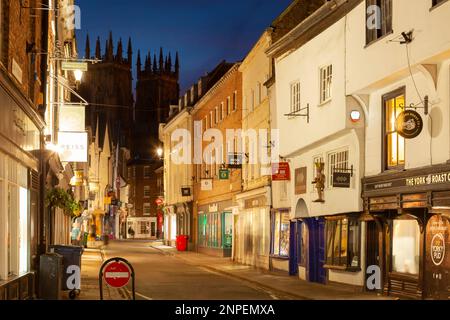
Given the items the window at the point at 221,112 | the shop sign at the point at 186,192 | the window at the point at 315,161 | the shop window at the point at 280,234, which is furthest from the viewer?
the shop sign at the point at 186,192

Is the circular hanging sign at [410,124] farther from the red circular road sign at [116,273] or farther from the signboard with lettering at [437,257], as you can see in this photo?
the red circular road sign at [116,273]

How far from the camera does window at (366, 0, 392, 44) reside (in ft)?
65.7

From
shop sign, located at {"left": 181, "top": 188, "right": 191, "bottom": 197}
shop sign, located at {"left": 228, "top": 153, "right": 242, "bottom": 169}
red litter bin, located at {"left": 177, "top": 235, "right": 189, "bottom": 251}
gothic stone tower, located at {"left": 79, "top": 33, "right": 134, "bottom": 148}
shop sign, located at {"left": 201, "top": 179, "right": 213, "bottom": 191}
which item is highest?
gothic stone tower, located at {"left": 79, "top": 33, "right": 134, "bottom": 148}

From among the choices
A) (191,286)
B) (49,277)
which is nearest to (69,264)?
(49,277)

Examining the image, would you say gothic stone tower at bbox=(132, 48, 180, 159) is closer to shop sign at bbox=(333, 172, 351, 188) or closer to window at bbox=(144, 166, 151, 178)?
window at bbox=(144, 166, 151, 178)

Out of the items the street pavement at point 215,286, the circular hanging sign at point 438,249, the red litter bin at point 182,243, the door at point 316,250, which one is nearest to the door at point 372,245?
the street pavement at point 215,286

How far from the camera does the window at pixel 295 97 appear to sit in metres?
27.3

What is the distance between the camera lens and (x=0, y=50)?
15.4 m

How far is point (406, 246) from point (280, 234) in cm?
1208

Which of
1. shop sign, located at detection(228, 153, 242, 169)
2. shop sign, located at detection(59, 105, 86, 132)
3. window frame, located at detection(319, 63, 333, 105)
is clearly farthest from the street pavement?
shop sign, located at detection(228, 153, 242, 169)

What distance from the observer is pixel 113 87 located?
151 meters

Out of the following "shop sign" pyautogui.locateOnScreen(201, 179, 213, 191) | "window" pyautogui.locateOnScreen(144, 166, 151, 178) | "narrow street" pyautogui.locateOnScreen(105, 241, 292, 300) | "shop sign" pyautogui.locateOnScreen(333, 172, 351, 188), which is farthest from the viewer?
"window" pyautogui.locateOnScreen(144, 166, 151, 178)

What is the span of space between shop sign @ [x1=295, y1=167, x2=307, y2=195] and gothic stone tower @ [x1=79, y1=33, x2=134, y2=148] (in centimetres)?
10758

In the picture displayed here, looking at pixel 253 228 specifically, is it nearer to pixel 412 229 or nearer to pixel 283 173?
pixel 283 173
